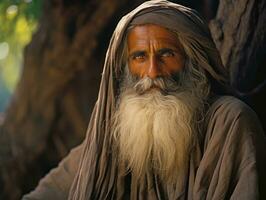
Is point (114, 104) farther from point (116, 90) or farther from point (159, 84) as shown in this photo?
point (159, 84)

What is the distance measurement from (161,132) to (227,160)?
1.75 ft

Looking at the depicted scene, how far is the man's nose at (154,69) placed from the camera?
5.03 m

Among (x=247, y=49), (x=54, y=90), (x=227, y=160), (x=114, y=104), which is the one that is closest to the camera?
(x=227, y=160)

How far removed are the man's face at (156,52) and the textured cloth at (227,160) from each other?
35 centimetres

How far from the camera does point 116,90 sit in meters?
5.31

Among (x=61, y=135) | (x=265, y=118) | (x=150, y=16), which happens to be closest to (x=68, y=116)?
(x=61, y=135)

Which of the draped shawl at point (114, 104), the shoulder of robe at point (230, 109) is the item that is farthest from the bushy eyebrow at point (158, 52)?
the shoulder of robe at point (230, 109)

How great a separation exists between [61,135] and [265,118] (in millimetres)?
3165

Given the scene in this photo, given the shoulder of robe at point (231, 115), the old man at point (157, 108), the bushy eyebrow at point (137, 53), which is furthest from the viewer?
the bushy eyebrow at point (137, 53)

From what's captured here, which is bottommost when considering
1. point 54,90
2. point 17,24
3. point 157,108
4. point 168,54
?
point 54,90

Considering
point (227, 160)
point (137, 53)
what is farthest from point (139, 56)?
point (227, 160)

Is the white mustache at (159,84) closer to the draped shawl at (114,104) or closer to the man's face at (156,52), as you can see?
the man's face at (156,52)

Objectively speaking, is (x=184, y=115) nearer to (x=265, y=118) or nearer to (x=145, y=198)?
(x=145, y=198)

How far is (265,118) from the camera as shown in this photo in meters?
5.89
